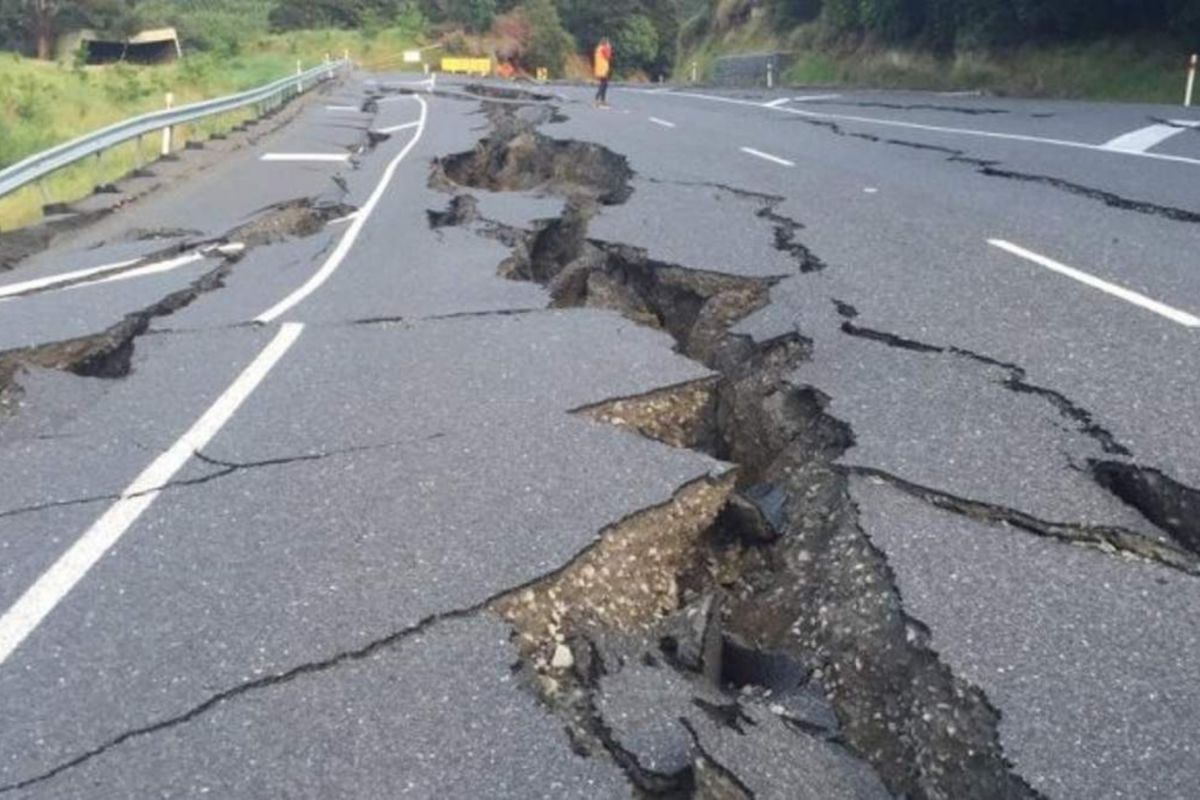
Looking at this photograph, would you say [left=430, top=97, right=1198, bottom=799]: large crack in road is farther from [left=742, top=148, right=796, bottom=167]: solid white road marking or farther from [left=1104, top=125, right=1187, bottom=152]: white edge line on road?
[left=1104, top=125, right=1187, bottom=152]: white edge line on road

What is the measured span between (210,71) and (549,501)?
40.8 metres

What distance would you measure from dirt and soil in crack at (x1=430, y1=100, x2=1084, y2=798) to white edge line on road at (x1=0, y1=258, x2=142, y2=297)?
17.4 feet

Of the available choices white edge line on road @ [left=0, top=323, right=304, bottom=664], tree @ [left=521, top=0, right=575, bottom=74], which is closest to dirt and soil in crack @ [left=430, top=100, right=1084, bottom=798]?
white edge line on road @ [left=0, top=323, right=304, bottom=664]

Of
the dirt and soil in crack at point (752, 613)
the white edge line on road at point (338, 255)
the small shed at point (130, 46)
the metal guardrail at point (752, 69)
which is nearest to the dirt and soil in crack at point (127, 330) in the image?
the white edge line on road at point (338, 255)

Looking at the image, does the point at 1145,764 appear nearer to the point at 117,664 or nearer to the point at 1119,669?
the point at 1119,669

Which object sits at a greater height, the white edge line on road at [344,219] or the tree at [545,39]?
the tree at [545,39]

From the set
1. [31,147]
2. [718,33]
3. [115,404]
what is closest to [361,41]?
[718,33]

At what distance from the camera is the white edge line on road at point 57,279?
27.8 feet

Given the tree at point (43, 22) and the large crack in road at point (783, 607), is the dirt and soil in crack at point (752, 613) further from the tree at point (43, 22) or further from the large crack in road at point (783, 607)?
the tree at point (43, 22)

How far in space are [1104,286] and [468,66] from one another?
53.9 m

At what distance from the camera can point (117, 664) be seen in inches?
134

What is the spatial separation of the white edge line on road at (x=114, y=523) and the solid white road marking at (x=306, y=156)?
10.8 meters

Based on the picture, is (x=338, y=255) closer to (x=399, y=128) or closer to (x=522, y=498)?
(x=522, y=498)

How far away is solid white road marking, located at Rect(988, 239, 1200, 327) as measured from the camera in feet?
20.2
